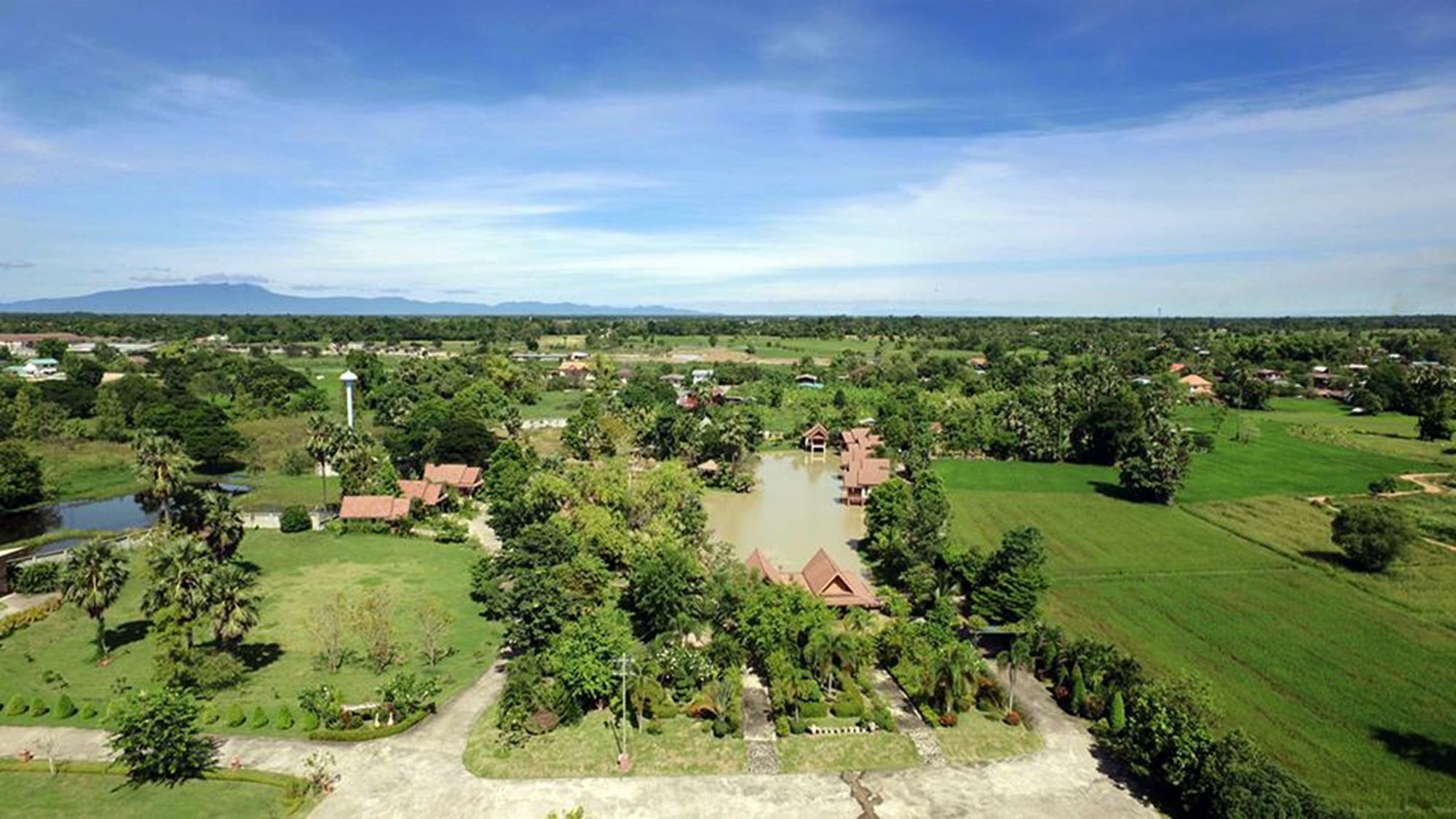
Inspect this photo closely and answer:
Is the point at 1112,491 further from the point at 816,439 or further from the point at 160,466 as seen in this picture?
the point at 160,466

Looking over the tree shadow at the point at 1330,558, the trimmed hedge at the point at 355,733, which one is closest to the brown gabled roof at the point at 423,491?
the trimmed hedge at the point at 355,733

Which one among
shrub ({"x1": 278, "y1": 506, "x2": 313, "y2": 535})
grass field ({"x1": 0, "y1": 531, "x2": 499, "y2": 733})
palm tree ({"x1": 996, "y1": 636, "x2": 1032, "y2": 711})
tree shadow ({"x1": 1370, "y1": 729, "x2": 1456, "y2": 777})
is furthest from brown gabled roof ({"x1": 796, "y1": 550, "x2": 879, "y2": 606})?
shrub ({"x1": 278, "y1": 506, "x2": 313, "y2": 535})

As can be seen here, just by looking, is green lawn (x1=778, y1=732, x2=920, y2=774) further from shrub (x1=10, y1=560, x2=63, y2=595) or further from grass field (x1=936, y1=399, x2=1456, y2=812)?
shrub (x1=10, y1=560, x2=63, y2=595)

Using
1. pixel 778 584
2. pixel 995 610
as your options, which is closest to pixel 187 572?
pixel 778 584

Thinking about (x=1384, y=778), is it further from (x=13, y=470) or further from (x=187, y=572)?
(x=13, y=470)

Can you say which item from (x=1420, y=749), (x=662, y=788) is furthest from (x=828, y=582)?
(x=1420, y=749)
